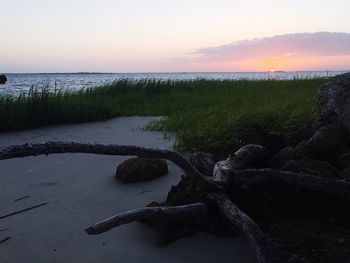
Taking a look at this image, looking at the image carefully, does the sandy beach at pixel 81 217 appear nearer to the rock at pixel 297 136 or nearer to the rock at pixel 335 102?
the rock at pixel 297 136

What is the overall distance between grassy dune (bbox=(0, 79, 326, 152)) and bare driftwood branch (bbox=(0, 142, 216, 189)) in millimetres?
1768

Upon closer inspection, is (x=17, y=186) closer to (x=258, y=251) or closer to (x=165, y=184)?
(x=165, y=184)

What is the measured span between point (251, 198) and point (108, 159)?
2330 millimetres

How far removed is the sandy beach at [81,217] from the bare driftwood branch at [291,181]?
14.9 inches

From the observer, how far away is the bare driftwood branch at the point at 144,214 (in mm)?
2246

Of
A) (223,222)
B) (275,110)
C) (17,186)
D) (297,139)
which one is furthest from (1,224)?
(275,110)

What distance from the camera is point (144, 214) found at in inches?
97.7

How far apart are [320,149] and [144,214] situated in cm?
183

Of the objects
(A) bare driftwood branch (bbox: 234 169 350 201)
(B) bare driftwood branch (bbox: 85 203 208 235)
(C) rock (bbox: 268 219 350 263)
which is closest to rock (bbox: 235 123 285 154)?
(A) bare driftwood branch (bbox: 234 169 350 201)

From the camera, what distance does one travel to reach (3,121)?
7762 mm

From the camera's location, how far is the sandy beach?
8.98ft

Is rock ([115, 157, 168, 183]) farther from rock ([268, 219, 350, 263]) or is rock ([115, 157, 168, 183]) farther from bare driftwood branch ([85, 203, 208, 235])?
rock ([268, 219, 350, 263])

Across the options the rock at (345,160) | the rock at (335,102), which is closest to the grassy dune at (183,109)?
the rock at (335,102)

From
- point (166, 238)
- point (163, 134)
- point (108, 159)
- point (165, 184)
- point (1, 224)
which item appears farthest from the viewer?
point (163, 134)
